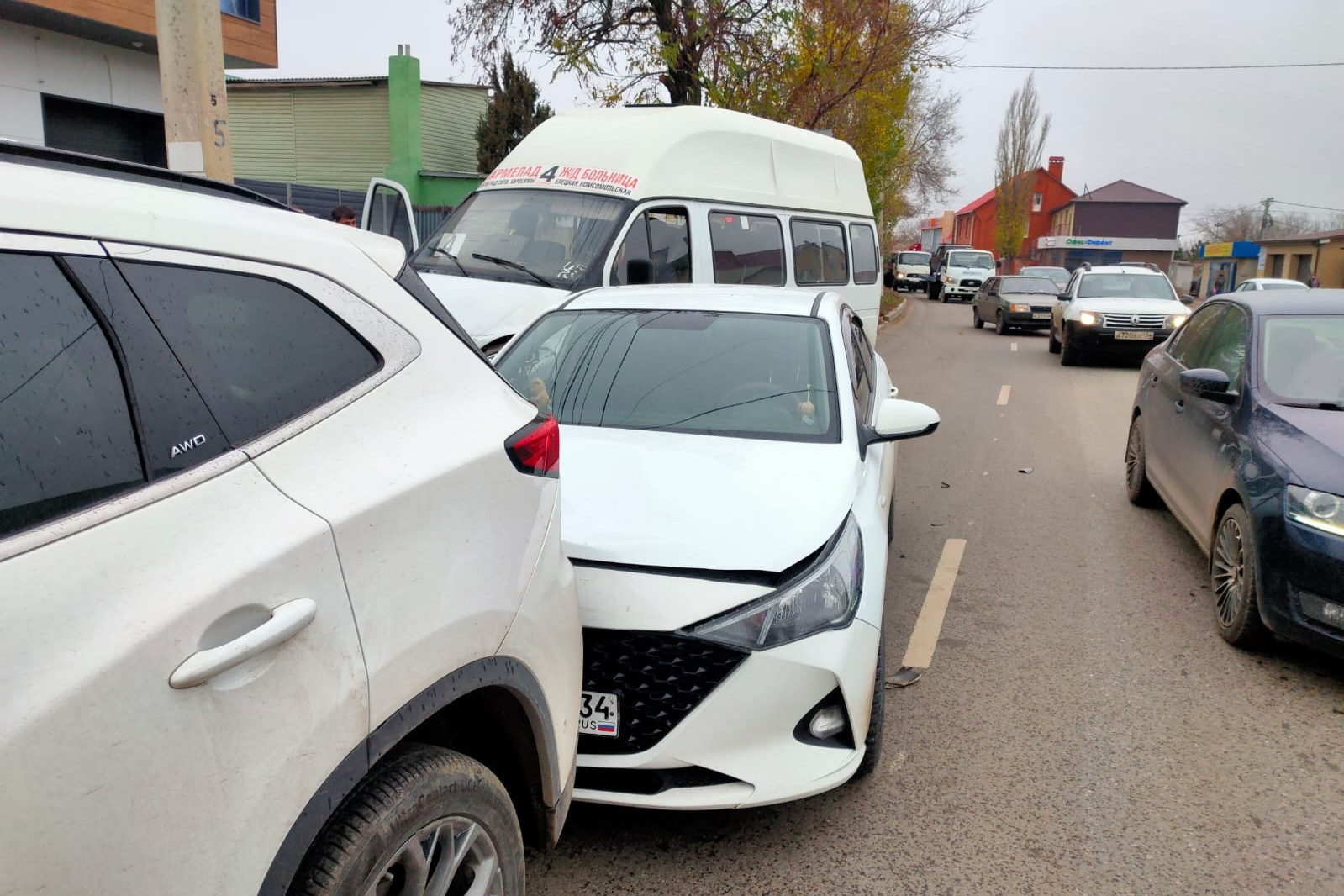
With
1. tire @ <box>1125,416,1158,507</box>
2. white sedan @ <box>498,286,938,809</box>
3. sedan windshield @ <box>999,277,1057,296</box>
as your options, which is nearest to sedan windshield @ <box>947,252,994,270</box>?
sedan windshield @ <box>999,277,1057,296</box>

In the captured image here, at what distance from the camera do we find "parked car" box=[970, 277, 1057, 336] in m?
22.9

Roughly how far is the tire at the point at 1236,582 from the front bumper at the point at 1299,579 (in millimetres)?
94

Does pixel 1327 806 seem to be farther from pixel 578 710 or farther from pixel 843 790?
pixel 578 710

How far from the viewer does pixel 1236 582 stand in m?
4.74

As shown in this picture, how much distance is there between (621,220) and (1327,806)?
6199 millimetres

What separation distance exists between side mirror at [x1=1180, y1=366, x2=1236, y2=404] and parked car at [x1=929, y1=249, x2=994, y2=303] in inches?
1311

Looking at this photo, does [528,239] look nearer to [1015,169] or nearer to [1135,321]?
[1135,321]

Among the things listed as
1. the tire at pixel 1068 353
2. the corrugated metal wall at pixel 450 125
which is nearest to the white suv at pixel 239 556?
the tire at pixel 1068 353

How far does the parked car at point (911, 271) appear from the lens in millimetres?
41875

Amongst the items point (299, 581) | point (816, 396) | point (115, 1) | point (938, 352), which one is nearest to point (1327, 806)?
point (816, 396)

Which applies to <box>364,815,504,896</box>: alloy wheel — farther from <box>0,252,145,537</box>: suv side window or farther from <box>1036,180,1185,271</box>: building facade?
<box>1036,180,1185,271</box>: building facade

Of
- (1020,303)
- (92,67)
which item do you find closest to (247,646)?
(92,67)

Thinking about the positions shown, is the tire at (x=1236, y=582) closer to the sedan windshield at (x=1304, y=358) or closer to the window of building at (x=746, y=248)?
the sedan windshield at (x=1304, y=358)

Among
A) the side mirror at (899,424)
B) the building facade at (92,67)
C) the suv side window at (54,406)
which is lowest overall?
the side mirror at (899,424)
